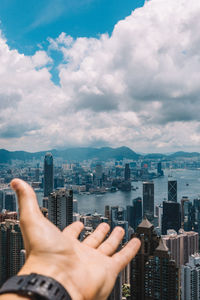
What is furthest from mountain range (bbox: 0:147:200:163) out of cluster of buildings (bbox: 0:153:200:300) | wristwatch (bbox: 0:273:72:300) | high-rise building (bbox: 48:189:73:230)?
wristwatch (bbox: 0:273:72:300)

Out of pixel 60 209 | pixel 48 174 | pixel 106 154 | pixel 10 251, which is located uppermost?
pixel 106 154

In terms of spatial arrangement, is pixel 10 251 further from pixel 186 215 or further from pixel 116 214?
pixel 186 215

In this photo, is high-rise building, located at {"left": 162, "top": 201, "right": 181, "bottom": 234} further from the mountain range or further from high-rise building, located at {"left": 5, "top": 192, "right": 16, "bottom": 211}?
the mountain range

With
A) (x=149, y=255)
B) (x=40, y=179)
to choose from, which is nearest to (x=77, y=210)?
(x=40, y=179)

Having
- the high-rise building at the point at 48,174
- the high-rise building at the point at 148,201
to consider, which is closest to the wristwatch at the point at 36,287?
the high-rise building at the point at 148,201

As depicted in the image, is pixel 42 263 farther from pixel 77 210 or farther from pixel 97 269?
pixel 77 210

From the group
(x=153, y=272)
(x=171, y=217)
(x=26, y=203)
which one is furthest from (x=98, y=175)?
(x=26, y=203)
